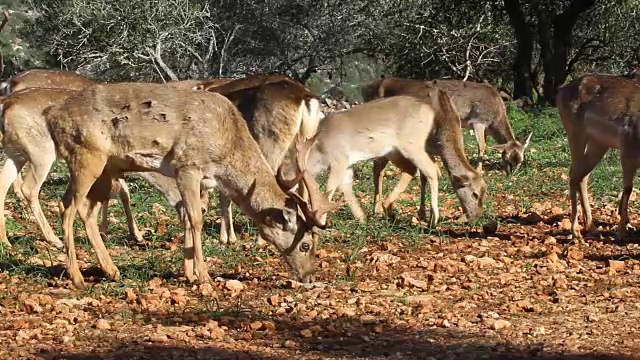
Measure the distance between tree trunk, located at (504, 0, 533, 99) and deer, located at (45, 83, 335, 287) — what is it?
19647 mm

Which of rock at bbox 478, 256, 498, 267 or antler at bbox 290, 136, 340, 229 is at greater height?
antler at bbox 290, 136, 340, 229

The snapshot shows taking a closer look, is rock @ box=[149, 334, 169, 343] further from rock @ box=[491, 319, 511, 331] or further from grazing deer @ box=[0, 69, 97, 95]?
grazing deer @ box=[0, 69, 97, 95]

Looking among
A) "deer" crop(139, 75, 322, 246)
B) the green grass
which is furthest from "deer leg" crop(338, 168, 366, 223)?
"deer" crop(139, 75, 322, 246)

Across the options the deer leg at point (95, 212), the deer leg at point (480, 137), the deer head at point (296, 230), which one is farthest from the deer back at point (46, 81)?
the deer leg at point (480, 137)

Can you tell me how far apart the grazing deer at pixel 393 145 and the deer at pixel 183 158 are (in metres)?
2.61

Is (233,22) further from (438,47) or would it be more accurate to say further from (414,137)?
(414,137)

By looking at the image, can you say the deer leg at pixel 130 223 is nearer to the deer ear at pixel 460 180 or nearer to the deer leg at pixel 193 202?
the deer leg at pixel 193 202

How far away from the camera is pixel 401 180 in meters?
12.8

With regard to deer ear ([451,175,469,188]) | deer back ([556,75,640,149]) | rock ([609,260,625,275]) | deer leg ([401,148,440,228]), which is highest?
deer back ([556,75,640,149])

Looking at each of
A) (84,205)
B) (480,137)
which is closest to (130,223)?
(84,205)

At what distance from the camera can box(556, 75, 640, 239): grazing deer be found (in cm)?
1093

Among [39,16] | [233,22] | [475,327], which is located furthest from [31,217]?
[39,16]

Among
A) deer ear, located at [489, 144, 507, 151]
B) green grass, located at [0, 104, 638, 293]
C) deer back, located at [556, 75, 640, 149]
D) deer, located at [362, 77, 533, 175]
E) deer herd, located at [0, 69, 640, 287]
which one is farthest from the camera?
deer, located at [362, 77, 533, 175]

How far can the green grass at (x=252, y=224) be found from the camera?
31.7 feet
